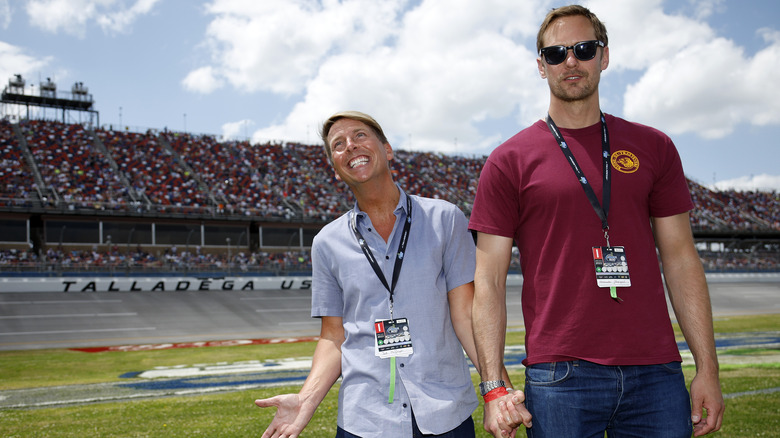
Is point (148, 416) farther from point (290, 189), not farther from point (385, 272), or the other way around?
point (290, 189)

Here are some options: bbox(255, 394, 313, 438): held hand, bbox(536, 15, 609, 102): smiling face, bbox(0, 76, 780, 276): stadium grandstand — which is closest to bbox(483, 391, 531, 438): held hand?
bbox(255, 394, 313, 438): held hand

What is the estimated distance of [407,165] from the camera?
5778 centimetres

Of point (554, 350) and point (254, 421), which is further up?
point (554, 350)

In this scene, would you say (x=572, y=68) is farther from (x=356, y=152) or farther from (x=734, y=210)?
(x=734, y=210)

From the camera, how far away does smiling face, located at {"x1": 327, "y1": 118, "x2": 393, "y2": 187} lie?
2.80 meters

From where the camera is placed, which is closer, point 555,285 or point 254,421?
point 555,285

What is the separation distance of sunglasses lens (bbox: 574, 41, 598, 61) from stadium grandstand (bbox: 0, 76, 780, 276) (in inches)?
1338

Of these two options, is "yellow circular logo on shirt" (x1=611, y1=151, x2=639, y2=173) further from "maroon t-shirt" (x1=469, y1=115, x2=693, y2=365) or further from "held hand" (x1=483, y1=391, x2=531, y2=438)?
"held hand" (x1=483, y1=391, x2=531, y2=438)

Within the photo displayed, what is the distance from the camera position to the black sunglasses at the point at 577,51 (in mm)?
2531

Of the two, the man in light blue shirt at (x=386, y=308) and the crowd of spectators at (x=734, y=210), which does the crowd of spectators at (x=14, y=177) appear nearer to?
the man in light blue shirt at (x=386, y=308)

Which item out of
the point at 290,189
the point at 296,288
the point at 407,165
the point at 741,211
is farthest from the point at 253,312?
the point at 741,211

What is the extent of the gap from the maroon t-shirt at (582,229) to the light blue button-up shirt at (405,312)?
0.25 m

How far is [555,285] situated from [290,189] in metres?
46.9

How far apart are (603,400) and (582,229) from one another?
65cm
